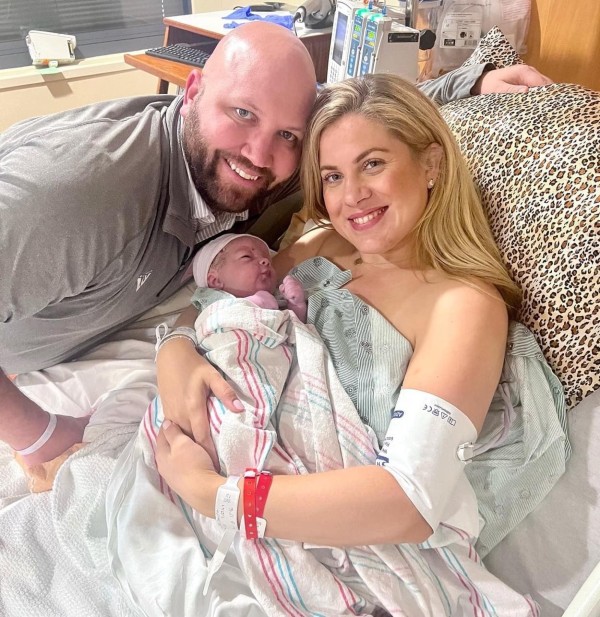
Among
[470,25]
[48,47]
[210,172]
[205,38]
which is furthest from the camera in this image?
[48,47]

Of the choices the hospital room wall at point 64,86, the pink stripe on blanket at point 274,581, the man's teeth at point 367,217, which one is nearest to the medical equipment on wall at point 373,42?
the man's teeth at point 367,217

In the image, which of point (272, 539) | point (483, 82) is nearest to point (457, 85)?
point (483, 82)

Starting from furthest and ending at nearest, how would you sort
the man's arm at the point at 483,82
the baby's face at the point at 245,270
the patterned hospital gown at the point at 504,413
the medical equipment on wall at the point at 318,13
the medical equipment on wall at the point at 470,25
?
the medical equipment on wall at the point at 318,13
the medical equipment on wall at the point at 470,25
the man's arm at the point at 483,82
the baby's face at the point at 245,270
the patterned hospital gown at the point at 504,413

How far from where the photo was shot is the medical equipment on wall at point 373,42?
1.83 meters

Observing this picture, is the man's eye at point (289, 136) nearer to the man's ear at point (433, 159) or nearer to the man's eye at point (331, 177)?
the man's eye at point (331, 177)

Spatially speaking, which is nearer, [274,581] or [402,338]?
[274,581]

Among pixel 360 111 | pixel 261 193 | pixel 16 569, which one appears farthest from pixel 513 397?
pixel 16 569

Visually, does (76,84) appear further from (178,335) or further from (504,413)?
(504,413)

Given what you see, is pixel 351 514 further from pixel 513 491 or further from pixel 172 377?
pixel 172 377

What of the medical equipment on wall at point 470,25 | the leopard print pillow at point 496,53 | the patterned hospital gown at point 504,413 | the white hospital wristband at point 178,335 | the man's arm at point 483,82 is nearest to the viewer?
the patterned hospital gown at point 504,413

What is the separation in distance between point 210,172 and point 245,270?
26cm

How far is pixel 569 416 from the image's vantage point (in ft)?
3.58

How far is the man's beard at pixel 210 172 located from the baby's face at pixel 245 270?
0.11 meters

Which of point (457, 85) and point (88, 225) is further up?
point (457, 85)
